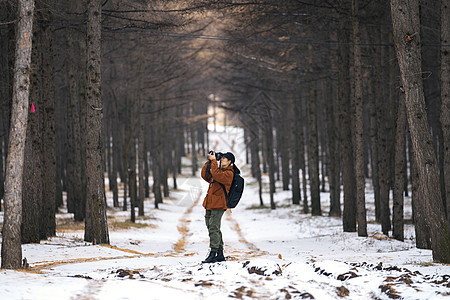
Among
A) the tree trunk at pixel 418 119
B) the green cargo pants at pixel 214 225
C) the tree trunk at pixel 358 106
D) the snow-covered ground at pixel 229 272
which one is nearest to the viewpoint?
the snow-covered ground at pixel 229 272

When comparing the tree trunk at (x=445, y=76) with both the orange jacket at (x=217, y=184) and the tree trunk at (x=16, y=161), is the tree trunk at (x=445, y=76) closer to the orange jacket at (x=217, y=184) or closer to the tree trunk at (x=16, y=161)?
the orange jacket at (x=217, y=184)

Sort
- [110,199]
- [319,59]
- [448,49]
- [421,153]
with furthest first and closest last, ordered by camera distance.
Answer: [110,199], [319,59], [448,49], [421,153]

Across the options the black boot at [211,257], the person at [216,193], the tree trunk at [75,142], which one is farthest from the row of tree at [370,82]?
the tree trunk at [75,142]

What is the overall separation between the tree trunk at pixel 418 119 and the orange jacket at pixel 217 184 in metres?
3.80

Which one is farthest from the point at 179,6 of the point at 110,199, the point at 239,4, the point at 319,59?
the point at 110,199

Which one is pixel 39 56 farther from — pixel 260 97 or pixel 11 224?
pixel 260 97

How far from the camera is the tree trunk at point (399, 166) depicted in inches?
560

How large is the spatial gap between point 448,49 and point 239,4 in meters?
5.86

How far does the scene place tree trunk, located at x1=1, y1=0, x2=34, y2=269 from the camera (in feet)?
26.6

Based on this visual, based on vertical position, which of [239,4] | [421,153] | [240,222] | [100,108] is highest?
[239,4]

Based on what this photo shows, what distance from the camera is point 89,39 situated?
12.9 m

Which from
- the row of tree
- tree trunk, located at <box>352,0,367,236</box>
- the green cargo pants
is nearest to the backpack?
the green cargo pants

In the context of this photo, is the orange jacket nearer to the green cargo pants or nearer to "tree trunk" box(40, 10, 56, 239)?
the green cargo pants

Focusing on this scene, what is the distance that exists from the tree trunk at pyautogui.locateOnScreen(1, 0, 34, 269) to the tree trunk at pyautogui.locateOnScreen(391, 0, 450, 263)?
6975 mm
